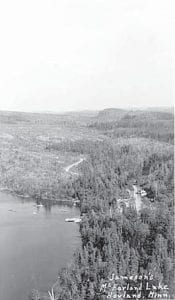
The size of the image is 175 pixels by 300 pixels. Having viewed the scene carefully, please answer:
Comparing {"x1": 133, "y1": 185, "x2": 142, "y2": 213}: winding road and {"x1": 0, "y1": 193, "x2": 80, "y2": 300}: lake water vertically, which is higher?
{"x1": 133, "y1": 185, "x2": 142, "y2": 213}: winding road

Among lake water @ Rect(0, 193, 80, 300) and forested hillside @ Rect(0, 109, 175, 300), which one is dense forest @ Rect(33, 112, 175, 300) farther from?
lake water @ Rect(0, 193, 80, 300)

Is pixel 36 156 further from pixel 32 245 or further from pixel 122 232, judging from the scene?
pixel 122 232

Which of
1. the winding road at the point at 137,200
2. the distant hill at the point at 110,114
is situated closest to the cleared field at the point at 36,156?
the winding road at the point at 137,200

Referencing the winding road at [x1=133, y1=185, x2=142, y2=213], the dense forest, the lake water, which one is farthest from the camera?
the winding road at [x1=133, y1=185, x2=142, y2=213]

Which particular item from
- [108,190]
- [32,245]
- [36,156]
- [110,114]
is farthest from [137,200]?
[110,114]

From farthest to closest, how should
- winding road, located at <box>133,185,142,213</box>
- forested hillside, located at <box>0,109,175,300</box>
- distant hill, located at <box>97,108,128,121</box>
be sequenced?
distant hill, located at <box>97,108,128,121</box>
winding road, located at <box>133,185,142,213</box>
forested hillside, located at <box>0,109,175,300</box>

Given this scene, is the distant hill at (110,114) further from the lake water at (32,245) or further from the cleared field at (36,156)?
the lake water at (32,245)

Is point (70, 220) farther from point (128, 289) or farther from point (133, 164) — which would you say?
point (133, 164)

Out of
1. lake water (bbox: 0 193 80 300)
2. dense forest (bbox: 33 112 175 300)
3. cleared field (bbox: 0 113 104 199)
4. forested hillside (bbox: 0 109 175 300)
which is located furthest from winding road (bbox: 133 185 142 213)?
cleared field (bbox: 0 113 104 199)

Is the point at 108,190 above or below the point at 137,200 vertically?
above
